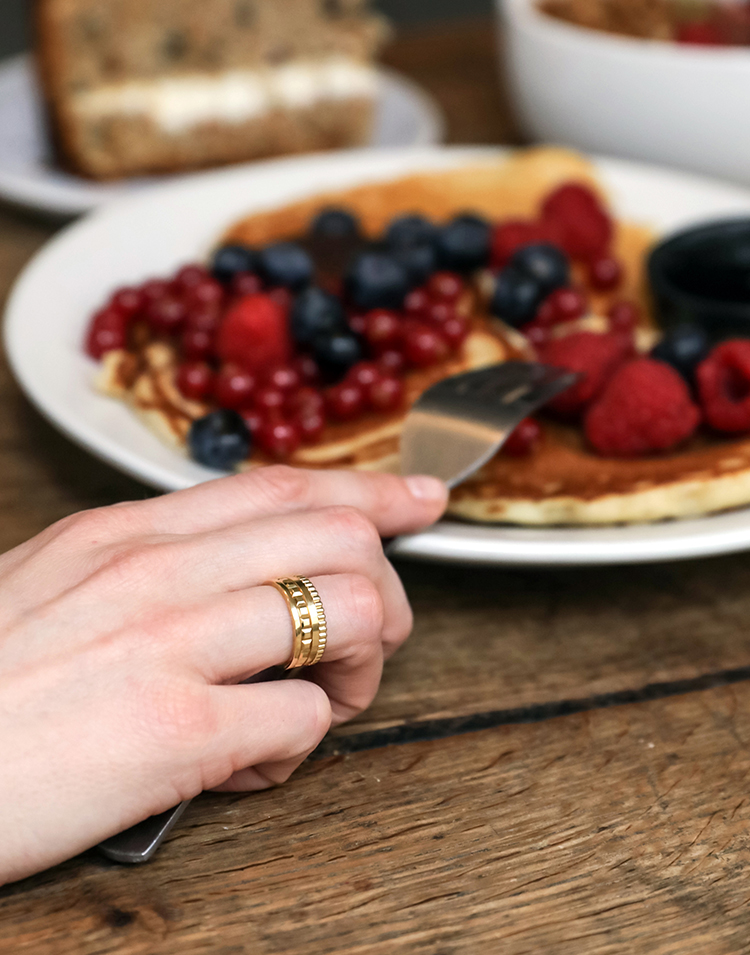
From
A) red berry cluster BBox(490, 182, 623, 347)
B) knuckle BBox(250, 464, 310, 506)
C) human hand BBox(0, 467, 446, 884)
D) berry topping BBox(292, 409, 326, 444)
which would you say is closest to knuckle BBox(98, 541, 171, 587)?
human hand BBox(0, 467, 446, 884)

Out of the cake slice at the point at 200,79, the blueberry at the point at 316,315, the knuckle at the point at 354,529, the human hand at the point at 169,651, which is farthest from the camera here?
the cake slice at the point at 200,79

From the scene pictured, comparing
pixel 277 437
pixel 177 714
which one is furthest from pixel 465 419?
pixel 177 714

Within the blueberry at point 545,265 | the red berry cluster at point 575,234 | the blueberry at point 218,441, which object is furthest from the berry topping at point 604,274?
the blueberry at point 218,441

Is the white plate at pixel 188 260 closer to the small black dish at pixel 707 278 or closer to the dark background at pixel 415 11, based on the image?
the small black dish at pixel 707 278

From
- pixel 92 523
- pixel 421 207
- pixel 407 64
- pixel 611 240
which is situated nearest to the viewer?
pixel 92 523

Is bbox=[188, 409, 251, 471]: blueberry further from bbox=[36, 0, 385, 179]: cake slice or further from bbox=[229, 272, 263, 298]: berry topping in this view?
bbox=[36, 0, 385, 179]: cake slice

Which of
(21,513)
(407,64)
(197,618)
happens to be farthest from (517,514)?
(407,64)

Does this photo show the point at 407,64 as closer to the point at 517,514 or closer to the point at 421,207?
the point at 421,207
